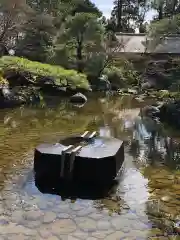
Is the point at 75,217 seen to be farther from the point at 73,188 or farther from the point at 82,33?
the point at 82,33

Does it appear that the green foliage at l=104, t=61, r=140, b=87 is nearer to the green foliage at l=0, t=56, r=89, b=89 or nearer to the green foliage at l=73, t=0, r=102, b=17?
the green foliage at l=0, t=56, r=89, b=89

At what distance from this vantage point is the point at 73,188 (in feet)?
25.8

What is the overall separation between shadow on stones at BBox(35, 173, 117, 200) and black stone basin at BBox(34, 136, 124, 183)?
0.12m

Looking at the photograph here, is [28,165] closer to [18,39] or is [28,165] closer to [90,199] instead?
[90,199]

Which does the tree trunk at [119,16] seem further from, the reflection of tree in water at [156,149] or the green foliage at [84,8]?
the reflection of tree in water at [156,149]

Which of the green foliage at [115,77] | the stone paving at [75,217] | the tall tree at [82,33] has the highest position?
the tall tree at [82,33]

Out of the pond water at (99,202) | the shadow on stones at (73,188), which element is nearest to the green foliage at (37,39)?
the pond water at (99,202)

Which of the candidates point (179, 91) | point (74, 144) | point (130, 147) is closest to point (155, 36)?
point (179, 91)

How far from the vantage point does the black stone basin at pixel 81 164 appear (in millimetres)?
7984

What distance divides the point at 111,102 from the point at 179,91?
6917 mm

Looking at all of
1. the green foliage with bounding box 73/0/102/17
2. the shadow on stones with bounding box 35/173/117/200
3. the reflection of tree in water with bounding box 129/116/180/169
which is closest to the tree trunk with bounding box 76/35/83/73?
the green foliage with bounding box 73/0/102/17

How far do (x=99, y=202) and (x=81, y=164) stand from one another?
40.2 inches

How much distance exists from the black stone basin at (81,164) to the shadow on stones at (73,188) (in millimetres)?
119

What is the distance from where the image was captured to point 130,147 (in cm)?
1141
